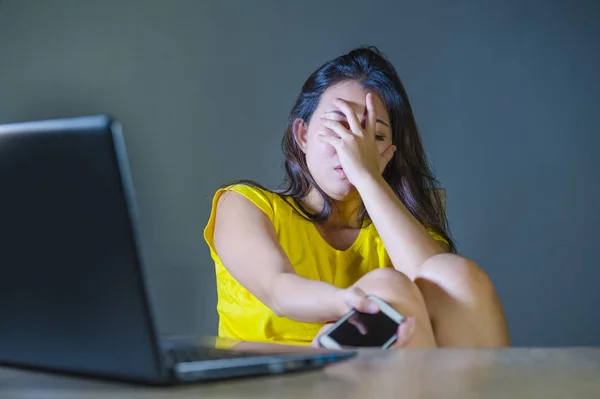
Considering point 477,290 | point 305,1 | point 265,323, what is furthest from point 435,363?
point 305,1

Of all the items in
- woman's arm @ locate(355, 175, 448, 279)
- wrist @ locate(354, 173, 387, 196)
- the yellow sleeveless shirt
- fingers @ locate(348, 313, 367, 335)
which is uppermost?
wrist @ locate(354, 173, 387, 196)

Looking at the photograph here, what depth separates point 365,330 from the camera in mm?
776

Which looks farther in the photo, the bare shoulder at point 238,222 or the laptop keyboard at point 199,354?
the bare shoulder at point 238,222

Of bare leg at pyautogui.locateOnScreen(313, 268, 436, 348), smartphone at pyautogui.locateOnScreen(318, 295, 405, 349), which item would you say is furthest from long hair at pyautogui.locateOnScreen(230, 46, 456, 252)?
smartphone at pyautogui.locateOnScreen(318, 295, 405, 349)

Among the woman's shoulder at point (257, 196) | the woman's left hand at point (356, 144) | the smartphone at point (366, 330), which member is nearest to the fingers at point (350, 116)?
the woman's left hand at point (356, 144)

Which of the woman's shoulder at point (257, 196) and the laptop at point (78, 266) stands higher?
the laptop at point (78, 266)

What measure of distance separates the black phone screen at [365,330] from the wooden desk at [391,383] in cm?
20

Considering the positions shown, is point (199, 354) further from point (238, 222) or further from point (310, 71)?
point (310, 71)

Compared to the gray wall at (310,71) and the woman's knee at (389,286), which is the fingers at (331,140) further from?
the gray wall at (310,71)

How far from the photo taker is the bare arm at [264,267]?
1014 mm

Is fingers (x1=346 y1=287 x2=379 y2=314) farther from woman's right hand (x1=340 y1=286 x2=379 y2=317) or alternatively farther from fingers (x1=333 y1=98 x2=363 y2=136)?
fingers (x1=333 y1=98 x2=363 y2=136)

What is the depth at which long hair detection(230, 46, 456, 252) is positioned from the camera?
1607 mm

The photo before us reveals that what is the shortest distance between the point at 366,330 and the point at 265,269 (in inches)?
17.3

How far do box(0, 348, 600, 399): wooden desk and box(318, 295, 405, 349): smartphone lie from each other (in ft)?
0.64
